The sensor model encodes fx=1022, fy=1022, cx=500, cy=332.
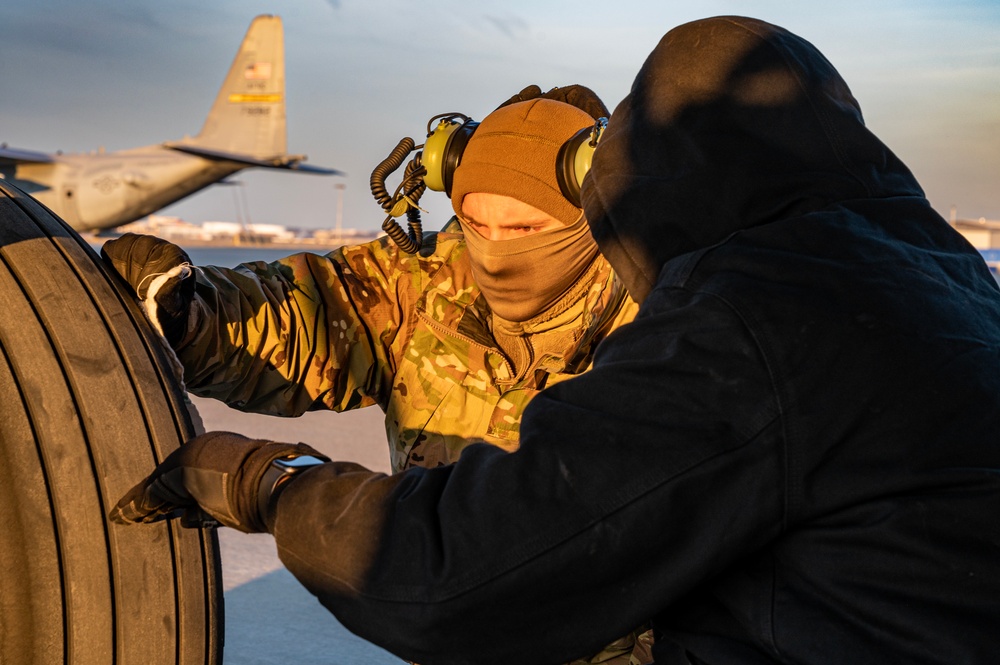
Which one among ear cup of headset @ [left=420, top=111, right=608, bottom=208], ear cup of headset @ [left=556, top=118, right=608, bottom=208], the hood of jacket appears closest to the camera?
the hood of jacket

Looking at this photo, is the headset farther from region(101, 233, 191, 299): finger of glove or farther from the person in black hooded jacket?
the person in black hooded jacket

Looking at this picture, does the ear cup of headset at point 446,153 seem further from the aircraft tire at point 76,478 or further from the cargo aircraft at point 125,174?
the cargo aircraft at point 125,174

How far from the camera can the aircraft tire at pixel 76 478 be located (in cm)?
177

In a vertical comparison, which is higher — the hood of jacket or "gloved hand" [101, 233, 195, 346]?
the hood of jacket

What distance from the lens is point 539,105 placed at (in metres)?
2.58

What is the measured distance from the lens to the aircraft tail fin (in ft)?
88.1

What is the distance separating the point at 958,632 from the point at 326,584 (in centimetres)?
79

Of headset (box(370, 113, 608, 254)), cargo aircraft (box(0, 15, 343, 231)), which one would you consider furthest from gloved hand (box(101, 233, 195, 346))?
cargo aircraft (box(0, 15, 343, 231))

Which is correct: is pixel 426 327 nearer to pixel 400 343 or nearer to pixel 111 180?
pixel 400 343

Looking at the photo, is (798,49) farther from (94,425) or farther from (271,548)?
(271,548)

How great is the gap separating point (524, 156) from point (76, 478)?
1255 millimetres

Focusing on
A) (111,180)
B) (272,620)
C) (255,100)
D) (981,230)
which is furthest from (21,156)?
(981,230)

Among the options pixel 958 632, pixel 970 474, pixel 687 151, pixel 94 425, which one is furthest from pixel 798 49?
pixel 94 425

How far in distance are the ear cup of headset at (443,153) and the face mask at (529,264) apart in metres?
0.15
